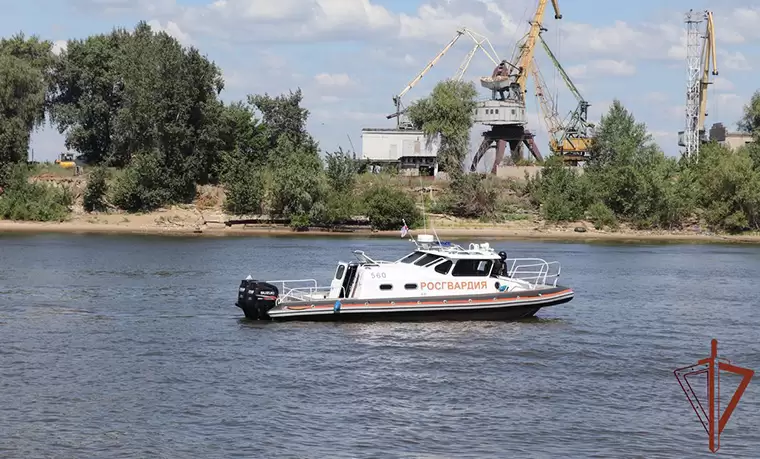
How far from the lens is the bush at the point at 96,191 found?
9946 centimetres

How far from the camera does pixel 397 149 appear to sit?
12350 centimetres

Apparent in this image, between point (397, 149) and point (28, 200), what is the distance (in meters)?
43.2

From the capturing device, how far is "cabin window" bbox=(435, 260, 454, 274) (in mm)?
40688

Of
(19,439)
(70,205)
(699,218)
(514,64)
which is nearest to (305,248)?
(70,205)

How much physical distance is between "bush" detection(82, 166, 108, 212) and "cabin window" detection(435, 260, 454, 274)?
214ft

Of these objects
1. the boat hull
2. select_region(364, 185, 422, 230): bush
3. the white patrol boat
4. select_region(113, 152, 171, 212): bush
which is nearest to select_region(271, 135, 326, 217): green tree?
select_region(364, 185, 422, 230): bush

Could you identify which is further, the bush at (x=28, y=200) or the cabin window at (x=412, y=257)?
the bush at (x=28, y=200)

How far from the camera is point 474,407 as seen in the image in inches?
1098

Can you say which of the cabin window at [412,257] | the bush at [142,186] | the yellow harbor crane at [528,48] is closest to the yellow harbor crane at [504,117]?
the yellow harbor crane at [528,48]

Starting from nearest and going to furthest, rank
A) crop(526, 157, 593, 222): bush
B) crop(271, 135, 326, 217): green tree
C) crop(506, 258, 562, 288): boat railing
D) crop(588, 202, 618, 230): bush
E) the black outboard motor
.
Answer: the black outboard motor, crop(506, 258, 562, 288): boat railing, crop(271, 135, 326, 217): green tree, crop(588, 202, 618, 230): bush, crop(526, 157, 593, 222): bush

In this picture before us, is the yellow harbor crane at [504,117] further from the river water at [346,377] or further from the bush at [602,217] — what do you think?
the river water at [346,377]

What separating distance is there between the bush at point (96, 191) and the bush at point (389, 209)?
24.8 meters

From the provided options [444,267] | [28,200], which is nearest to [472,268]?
[444,267]

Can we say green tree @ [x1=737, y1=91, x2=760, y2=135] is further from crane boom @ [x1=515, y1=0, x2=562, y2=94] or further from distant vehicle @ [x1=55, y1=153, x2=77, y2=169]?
distant vehicle @ [x1=55, y1=153, x2=77, y2=169]
